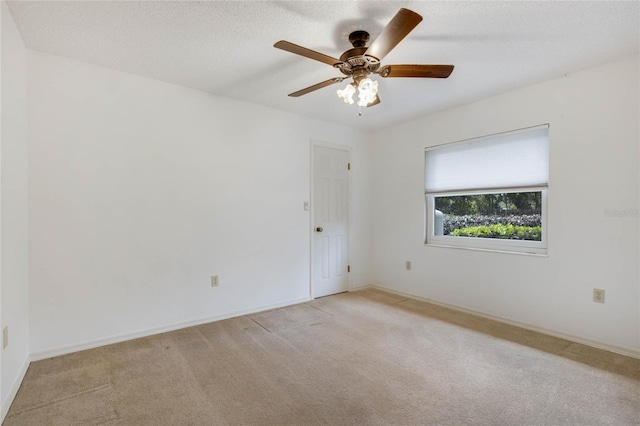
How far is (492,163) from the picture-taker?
133 inches

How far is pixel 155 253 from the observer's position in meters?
2.91

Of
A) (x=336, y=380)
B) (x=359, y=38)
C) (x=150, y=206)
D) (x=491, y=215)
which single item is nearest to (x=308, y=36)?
(x=359, y=38)

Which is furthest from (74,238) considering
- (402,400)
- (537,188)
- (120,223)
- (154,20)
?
(537,188)

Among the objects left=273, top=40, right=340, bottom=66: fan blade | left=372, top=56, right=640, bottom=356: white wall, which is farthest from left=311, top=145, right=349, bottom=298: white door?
left=273, top=40, right=340, bottom=66: fan blade

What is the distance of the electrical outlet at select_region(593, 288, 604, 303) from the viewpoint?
261 centimetres

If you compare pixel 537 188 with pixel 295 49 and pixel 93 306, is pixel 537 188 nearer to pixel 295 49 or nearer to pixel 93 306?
pixel 295 49

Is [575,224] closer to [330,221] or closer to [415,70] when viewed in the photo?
[415,70]

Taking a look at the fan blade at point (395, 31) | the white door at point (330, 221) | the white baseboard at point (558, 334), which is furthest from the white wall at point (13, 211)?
the white baseboard at point (558, 334)

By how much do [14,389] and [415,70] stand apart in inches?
129

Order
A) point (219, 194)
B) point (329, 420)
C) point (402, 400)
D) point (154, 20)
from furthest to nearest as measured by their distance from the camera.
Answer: point (219, 194)
point (154, 20)
point (402, 400)
point (329, 420)

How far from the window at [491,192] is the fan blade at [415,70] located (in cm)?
157

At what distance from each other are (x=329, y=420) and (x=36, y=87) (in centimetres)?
314

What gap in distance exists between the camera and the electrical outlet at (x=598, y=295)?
261 cm

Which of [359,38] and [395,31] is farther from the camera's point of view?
[359,38]
